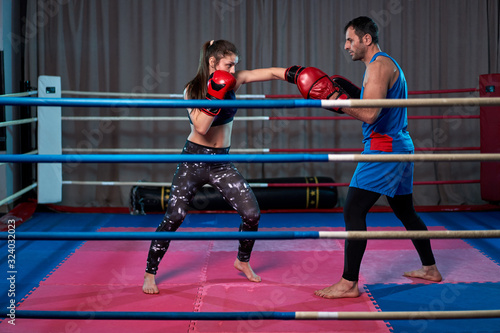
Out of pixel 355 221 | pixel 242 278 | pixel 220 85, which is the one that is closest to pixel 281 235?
pixel 220 85

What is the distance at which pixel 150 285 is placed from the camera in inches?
99.5

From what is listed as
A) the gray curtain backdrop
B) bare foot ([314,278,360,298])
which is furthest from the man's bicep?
the gray curtain backdrop

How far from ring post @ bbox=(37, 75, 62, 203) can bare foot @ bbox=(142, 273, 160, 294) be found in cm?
202

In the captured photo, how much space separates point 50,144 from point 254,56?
6.09 feet

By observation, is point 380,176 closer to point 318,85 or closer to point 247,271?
point 318,85

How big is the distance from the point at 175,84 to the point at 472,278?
3.01 metres

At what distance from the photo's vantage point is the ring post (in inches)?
166

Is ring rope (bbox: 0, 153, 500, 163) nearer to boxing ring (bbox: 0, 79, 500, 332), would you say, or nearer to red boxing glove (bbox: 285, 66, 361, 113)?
boxing ring (bbox: 0, 79, 500, 332)

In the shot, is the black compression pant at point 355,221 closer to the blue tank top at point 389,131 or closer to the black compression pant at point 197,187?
the blue tank top at point 389,131

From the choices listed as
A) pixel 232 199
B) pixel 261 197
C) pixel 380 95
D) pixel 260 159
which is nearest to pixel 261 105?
pixel 260 159

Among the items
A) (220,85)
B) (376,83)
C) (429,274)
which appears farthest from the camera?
(429,274)

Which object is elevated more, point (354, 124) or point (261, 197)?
point (354, 124)

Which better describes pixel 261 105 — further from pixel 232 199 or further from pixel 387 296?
pixel 387 296

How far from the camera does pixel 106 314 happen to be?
146cm
